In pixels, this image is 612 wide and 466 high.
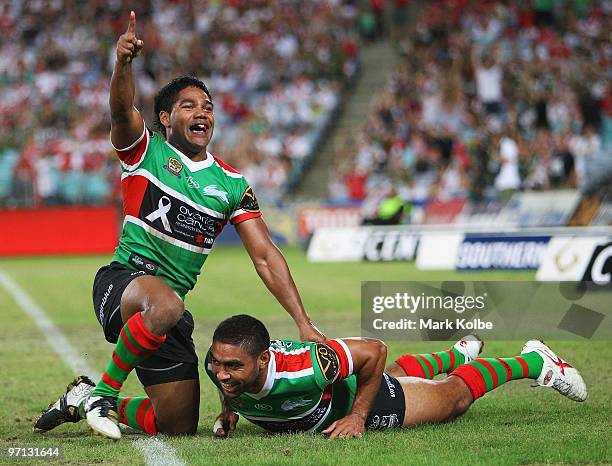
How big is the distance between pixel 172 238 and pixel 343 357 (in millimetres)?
1187

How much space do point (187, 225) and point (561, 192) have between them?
15.7m

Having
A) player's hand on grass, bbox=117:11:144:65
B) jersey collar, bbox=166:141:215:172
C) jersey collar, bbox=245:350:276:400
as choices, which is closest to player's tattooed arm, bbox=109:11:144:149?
player's hand on grass, bbox=117:11:144:65

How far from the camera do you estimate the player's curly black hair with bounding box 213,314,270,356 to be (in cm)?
529

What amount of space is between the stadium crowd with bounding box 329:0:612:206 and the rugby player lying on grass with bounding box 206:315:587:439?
14591 millimetres

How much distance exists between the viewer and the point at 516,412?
21.2 ft

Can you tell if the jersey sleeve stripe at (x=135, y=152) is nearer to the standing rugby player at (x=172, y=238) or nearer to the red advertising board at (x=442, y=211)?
the standing rugby player at (x=172, y=238)

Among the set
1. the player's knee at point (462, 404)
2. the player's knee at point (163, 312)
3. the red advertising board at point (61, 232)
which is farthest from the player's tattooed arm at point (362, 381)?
the red advertising board at point (61, 232)

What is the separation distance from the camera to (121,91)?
5.44 meters

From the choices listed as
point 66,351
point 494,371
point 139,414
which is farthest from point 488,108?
point 139,414

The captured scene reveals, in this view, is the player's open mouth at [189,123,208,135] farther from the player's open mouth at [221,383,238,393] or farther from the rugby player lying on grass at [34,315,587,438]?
the player's open mouth at [221,383,238,393]

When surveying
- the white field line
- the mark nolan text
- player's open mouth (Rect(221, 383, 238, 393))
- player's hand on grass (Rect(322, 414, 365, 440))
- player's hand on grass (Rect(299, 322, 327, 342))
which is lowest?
the white field line

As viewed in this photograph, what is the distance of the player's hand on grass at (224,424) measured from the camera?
582cm

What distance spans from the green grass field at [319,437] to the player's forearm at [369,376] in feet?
0.50

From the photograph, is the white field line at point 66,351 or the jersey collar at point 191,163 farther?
the jersey collar at point 191,163
